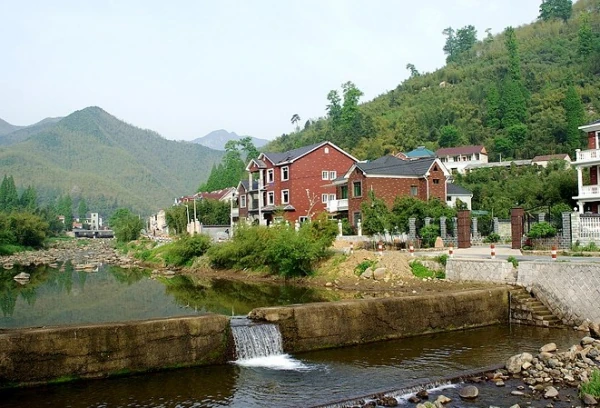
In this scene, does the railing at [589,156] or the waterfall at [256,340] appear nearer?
the waterfall at [256,340]

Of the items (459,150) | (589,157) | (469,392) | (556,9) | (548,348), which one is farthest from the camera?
(556,9)

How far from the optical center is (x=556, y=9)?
13238 cm

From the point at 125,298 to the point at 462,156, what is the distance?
58771 millimetres

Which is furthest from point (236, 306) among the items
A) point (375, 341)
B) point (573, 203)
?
point (573, 203)

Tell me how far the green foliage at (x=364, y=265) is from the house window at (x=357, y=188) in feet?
41.9

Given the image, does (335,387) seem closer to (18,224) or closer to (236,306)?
(236,306)

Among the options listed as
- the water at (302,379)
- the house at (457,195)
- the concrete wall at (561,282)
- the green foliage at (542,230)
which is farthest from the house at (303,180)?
the water at (302,379)

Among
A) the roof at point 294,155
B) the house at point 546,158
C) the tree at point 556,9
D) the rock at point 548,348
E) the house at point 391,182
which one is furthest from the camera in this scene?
the tree at point 556,9

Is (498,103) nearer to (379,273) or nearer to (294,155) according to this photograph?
(294,155)

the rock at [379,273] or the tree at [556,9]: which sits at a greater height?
the tree at [556,9]

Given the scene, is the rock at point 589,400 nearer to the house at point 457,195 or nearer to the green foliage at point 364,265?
the green foliage at point 364,265

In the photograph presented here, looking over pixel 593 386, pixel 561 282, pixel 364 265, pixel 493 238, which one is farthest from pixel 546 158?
pixel 593 386

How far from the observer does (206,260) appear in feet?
144

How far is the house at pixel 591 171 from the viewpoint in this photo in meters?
35.4
